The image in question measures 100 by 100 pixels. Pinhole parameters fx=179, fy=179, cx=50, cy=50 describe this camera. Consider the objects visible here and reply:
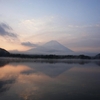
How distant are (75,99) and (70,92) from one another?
124 cm

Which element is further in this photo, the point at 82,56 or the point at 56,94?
the point at 82,56

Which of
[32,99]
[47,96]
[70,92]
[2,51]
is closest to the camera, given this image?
[32,99]

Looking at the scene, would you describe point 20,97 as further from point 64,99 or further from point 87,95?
point 87,95

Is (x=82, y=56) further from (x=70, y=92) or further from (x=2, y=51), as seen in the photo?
(x=70, y=92)

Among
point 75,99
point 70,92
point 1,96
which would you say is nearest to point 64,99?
point 75,99

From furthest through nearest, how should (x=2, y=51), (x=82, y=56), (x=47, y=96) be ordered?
(x=2, y=51), (x=82, y=56), (x=47, y=96)

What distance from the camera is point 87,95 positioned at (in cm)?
794

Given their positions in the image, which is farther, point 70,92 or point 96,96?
point 70,92

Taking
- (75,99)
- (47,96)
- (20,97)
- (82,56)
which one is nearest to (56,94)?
(47,96)

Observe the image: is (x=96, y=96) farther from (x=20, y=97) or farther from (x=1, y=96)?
(x=1, y=96)

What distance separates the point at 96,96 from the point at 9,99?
12.2 ft

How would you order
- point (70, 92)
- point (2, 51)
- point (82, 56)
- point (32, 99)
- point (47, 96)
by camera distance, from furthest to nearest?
point (2, 51), point (82, 56), point (70, 92), point (47, 96), point (32, 99)

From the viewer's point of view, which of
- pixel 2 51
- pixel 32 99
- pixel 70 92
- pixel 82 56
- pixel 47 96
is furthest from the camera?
pixel 2 51

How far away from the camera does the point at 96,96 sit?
7828 millimetres
